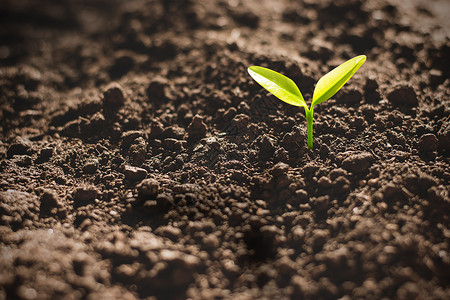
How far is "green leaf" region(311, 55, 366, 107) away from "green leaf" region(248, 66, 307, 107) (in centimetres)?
7

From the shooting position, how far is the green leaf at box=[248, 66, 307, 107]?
1242 millimetres

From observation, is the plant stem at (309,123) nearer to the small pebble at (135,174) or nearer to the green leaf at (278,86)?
the green leaf at (278,86)

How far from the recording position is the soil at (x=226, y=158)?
3.31ft

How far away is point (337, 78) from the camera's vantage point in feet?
3.93

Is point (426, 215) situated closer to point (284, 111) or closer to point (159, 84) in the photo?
point (284, 111)

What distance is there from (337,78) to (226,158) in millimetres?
557

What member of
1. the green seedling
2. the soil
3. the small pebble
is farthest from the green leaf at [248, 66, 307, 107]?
the small pebble

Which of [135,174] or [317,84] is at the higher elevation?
[317,84]

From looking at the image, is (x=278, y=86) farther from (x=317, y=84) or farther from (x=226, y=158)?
(x=226, y=158)

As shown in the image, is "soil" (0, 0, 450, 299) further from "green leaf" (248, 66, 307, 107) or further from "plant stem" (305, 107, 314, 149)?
"green leaf" (248, 66, 307, 107)

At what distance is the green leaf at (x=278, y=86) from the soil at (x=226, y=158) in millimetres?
212

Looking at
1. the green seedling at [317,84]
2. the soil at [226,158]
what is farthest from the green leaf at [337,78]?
the soil at [226,158]

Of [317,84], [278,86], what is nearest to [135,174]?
[278,86]

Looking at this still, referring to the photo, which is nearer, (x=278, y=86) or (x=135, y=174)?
(x=278, y=86)
